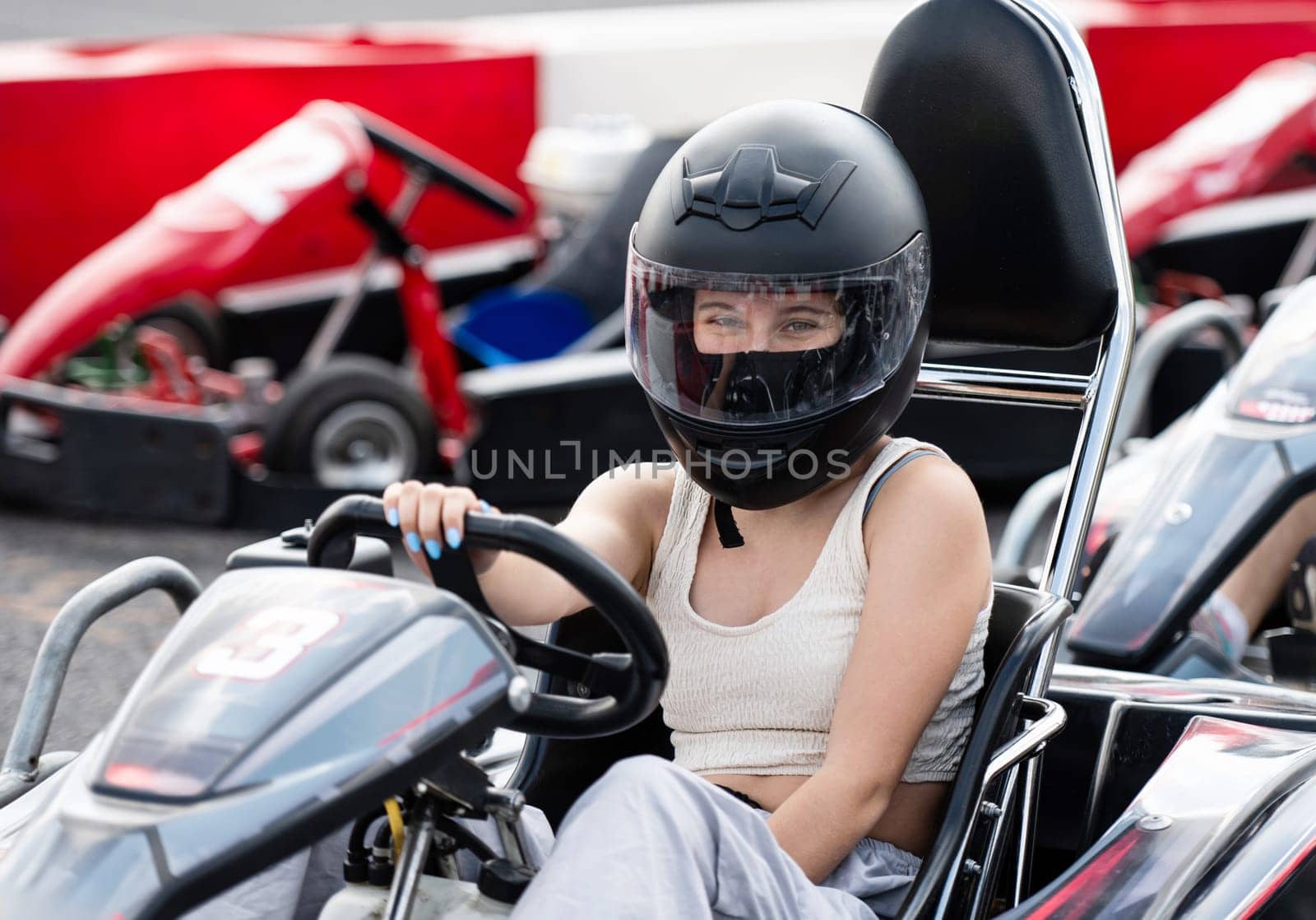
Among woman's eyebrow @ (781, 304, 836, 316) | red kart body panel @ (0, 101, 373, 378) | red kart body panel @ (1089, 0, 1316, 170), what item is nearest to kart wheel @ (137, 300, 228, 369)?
red kart body panel @ (0, 101, 373, 378)

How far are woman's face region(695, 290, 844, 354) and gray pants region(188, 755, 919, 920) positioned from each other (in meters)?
0.45

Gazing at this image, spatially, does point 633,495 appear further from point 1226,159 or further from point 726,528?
point 1226,159

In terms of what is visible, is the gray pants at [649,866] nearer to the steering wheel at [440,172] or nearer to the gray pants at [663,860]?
the gray pants at [663,860]

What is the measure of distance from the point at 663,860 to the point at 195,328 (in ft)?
11.9

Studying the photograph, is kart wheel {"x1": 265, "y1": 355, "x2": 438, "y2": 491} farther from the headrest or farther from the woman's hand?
the woman's hand

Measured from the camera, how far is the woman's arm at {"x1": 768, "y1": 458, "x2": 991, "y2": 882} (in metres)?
1.42

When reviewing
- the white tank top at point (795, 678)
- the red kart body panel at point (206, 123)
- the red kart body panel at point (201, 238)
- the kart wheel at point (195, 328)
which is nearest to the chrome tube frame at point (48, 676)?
the white tank top at point (795, 678)

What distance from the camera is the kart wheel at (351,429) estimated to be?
12.8ft

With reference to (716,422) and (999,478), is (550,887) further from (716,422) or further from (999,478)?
(999,478)

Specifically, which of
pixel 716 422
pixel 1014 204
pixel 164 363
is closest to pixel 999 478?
pixel 164 363

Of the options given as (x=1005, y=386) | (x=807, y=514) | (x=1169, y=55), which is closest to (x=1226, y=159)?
(x=1169, y=55)

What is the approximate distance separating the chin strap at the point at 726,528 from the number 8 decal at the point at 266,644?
509 mm

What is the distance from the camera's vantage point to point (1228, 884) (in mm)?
1416

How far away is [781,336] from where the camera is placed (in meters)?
1.51
